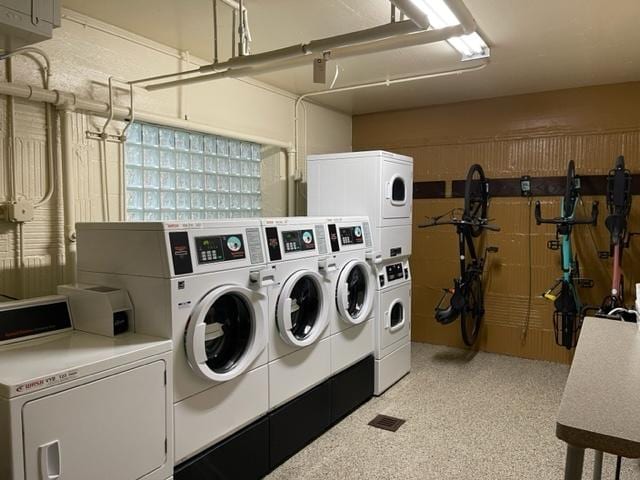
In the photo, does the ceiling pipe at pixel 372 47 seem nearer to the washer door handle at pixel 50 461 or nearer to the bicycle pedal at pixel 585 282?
the washer door handle at pixel 50 461

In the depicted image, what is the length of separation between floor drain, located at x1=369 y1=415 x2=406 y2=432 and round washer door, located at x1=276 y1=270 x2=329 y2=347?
82 centimetres

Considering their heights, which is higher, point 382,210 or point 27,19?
point 27,19

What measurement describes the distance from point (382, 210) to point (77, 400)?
2573 millimetres

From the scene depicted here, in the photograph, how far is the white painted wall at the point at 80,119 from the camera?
97.2 inches

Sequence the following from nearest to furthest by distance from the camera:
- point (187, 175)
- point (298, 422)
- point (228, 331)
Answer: point (228, 331) < point (298, 422) < point (187, 175)

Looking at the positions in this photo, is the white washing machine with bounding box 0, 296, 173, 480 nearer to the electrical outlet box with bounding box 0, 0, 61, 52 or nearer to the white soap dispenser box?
the white soap dispenser box

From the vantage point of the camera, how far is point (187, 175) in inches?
134

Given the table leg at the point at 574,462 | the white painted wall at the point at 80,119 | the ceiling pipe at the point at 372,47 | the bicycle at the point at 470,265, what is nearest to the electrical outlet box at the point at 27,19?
the white painted wall at the point at 80,119

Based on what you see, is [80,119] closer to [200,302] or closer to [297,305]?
[200,302]

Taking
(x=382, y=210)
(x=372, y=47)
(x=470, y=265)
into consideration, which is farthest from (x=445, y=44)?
(x=470, y=265)

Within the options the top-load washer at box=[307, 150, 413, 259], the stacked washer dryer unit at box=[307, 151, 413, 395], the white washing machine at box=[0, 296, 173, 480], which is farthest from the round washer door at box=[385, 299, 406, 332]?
the white washing machine at box=[0, 296, 173, 480]

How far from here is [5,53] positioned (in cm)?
218

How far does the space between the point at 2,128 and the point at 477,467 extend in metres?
3.20

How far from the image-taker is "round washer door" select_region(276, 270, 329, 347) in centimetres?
271
